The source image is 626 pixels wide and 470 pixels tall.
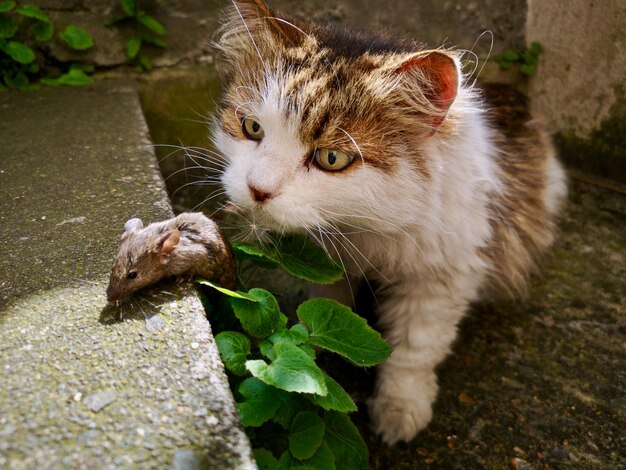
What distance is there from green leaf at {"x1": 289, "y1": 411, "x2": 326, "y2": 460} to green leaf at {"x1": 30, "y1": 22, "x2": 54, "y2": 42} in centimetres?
232

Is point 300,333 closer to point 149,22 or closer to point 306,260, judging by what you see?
Result: point 306,260

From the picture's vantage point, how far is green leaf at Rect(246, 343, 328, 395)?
4.21ft

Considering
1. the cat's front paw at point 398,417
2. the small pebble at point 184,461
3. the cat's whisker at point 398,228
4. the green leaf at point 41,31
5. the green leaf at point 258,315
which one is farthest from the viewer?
the green leaf at point 41,31

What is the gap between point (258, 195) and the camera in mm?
1550

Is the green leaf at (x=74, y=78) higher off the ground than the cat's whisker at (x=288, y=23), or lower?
lower

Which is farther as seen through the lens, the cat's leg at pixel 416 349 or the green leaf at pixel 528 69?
the green leaf at pixel 528 69

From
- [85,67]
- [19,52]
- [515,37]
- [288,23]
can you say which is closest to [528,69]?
[515,37]

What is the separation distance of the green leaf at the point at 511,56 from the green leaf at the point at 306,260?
2048mm

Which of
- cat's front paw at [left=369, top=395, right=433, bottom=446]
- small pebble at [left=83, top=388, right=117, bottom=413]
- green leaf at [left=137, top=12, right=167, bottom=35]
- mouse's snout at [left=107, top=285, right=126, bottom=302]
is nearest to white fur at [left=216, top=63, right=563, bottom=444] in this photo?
cat's front paw at [left=369, top=395, right=433, bottom=446]

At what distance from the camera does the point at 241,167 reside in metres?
1.65

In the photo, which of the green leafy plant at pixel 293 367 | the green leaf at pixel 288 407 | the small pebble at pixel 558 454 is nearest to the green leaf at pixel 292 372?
the green leafy plant at pixel 293 367

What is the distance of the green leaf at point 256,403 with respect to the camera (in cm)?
133

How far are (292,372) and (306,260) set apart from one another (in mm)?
535

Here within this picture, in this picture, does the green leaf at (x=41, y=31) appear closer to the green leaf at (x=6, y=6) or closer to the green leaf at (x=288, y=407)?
the green leaf at (x=6, y=6)
